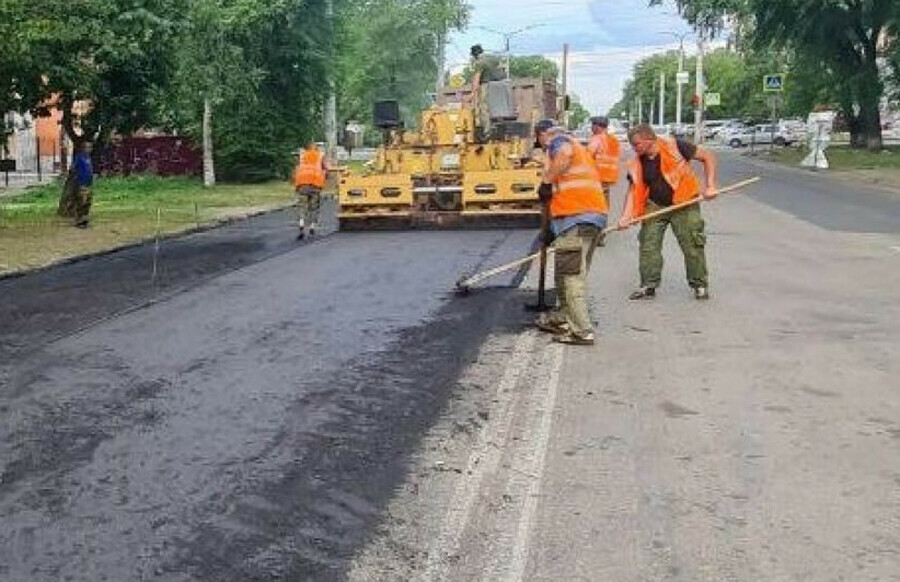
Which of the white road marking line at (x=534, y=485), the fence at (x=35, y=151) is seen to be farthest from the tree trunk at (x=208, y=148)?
the white road marking line at (x=534, y=485)

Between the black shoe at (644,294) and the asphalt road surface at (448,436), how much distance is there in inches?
6.1

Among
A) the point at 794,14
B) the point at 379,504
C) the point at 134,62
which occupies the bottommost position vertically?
the point at 379,504

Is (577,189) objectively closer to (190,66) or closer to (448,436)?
(448,436)

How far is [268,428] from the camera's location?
623 centimetres

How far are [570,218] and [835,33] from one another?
35.2 m

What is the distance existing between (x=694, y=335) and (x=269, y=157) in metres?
28.4

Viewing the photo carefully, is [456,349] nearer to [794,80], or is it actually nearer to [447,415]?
[447,415]

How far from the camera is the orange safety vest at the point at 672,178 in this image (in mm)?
10719

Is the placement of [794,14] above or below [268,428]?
above

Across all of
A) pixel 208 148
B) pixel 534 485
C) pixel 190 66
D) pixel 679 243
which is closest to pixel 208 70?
pixel 190 66

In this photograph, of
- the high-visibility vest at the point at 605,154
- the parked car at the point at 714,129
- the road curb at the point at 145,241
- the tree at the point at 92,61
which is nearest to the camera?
the road curb at the point at 145,241

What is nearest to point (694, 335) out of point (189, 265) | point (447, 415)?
point (447, 415)

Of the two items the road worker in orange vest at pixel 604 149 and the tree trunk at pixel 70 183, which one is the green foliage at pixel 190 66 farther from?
the road worker in orange vest at pixel 604 149

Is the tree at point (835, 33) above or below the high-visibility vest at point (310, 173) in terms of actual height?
above
